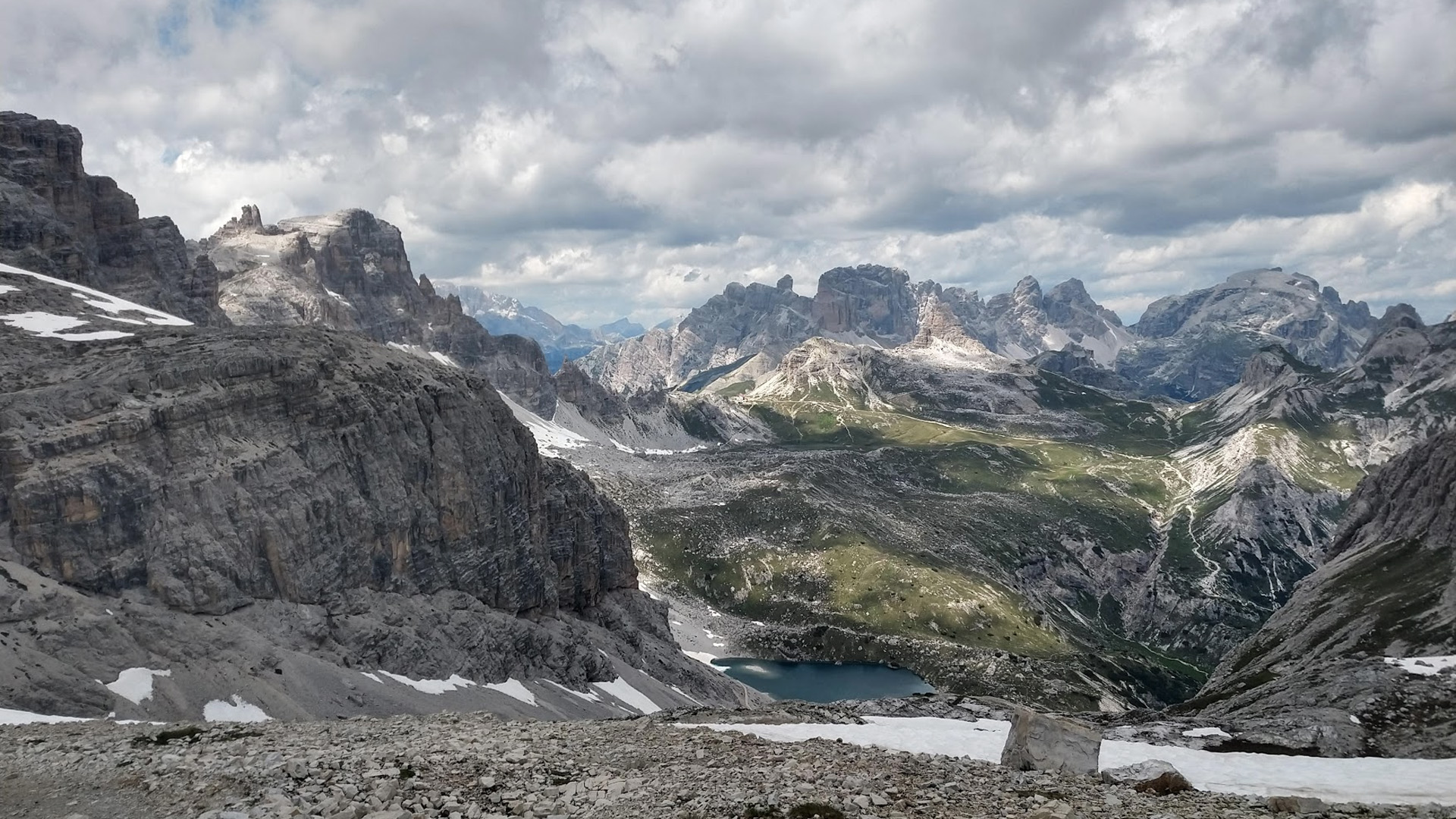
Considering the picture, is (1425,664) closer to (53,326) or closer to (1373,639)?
(1373,639)

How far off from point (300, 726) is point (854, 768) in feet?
81.7

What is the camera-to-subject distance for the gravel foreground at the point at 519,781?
24.4 m

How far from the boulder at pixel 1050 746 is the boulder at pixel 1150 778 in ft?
3.09

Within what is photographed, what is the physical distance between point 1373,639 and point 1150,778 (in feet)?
302

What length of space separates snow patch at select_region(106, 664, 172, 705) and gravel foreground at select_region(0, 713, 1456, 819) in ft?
64.2

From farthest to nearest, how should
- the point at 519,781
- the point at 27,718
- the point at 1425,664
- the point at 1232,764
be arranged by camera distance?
the point at 1425,664, the point at 27,718, the point at 1232,764, the point at 519,781

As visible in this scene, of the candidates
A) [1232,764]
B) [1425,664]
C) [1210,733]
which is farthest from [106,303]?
[1425,664]

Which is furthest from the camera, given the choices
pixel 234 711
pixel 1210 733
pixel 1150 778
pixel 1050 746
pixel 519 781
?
pixel 1210 733

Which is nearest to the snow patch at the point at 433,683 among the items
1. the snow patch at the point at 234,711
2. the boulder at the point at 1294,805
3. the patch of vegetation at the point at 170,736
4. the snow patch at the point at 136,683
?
the snow patch at the point at 234,711

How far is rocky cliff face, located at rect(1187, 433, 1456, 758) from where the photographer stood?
63312mm

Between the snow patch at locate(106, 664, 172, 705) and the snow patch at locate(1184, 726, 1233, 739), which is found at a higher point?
the snow patch at locate(106, 664, 172, 705)

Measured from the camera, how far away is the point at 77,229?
150500mm

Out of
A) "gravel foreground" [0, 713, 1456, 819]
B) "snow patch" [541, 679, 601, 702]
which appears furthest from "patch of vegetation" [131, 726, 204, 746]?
"snow patch" [541, 679, 601, 702]

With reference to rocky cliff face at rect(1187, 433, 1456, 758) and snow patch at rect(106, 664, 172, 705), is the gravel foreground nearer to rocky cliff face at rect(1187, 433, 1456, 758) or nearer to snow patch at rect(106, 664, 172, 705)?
snow patch at rect(106, 664, 172, 705)
